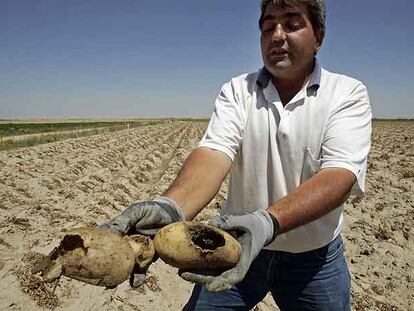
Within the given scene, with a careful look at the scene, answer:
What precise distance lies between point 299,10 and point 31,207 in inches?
294

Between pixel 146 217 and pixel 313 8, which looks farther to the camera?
pixel 313 8

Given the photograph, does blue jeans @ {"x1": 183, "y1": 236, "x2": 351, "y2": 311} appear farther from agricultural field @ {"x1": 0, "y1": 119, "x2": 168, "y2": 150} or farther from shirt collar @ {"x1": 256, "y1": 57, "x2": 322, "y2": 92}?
agricultural field @ {"x1": 0, "y1": 119, "x2": 168, "y2": 150}

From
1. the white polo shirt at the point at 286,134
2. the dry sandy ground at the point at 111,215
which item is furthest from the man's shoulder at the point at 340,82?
the dry sandy ground at the point at 111,215

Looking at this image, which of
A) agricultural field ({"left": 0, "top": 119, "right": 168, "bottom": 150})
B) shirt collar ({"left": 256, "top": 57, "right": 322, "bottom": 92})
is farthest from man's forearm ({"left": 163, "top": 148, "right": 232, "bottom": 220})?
agricultural field ({"left": 0, "top": 119, "right": 168, "bottom": 150})

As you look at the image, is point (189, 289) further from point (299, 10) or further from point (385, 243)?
point (299, 10)

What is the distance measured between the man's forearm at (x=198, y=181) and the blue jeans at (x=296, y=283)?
0.61 m

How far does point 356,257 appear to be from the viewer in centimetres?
597

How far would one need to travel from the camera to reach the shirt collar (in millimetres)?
2387

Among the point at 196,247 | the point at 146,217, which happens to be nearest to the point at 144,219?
the point at 146,217

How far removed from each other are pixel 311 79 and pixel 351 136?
0.48 meters

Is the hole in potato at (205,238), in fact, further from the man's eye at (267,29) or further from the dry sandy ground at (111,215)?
the dry sandy ground at (111,215)

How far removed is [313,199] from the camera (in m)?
1.88

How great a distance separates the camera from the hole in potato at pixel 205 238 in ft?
5.55

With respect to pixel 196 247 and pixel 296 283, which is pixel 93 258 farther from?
pixel 296 283
